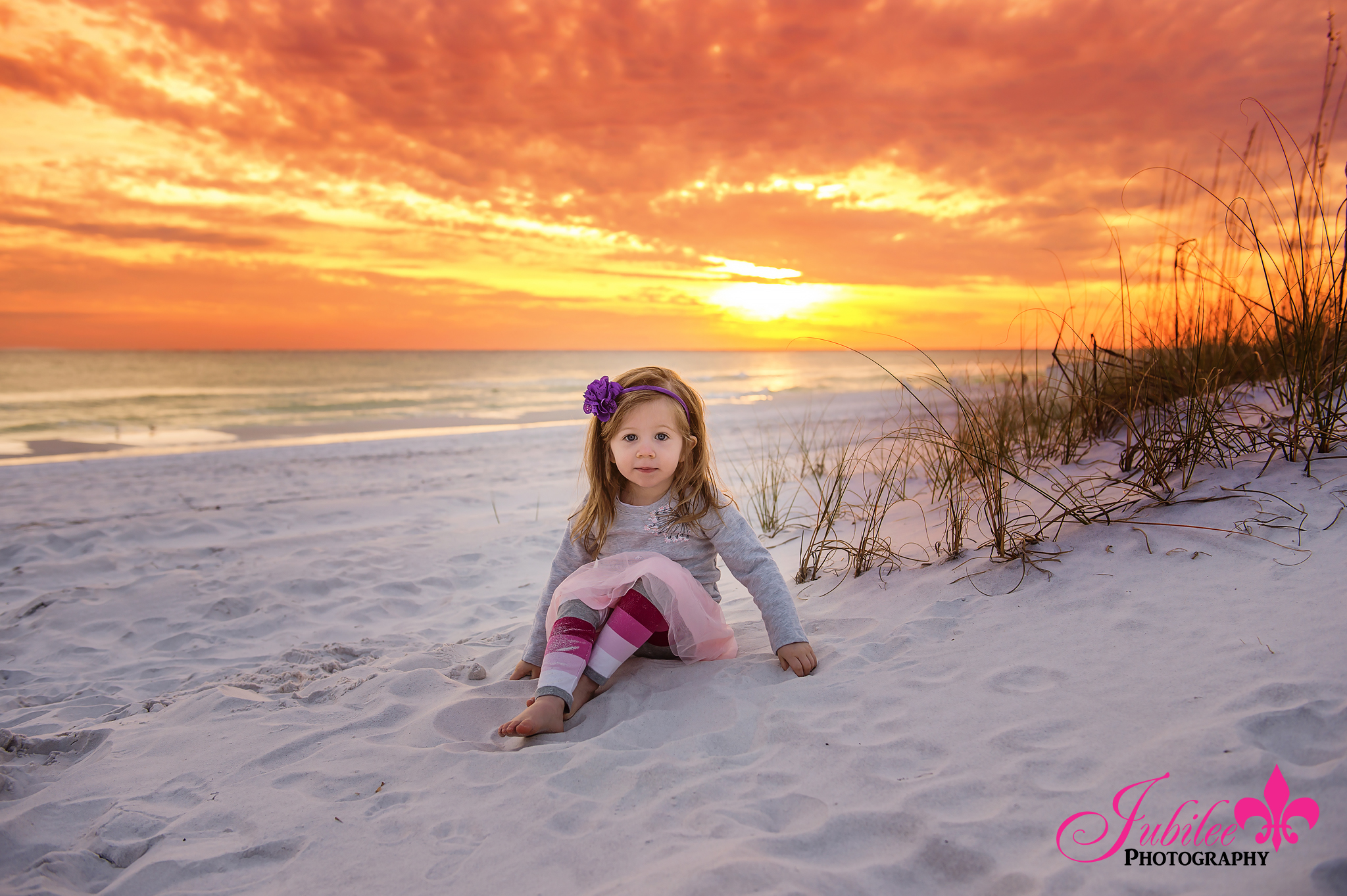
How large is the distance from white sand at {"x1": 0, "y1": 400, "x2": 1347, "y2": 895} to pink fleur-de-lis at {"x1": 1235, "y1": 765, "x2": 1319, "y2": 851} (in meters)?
0.02

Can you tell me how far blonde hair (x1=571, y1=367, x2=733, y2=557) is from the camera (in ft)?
8.18

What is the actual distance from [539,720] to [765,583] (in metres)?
0.88

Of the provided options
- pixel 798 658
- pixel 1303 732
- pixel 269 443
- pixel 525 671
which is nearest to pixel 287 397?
pixel 269 443

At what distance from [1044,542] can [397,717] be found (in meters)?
2.48

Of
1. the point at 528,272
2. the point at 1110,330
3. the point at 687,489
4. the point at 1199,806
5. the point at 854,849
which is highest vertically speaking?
the point at 528,272

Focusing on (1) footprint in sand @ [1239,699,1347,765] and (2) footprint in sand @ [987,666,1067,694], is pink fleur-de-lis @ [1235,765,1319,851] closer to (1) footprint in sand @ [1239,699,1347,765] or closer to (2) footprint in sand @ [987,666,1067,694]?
(1) footprint in sand @ [1239,699,1347,765]

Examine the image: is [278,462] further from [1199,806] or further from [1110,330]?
[1199,806]

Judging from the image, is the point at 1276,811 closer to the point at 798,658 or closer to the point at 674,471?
the point at 798,658

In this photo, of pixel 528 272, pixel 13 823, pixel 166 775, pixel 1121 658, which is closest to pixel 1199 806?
pixel 1121 658

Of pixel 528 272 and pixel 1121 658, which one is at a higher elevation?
pixel 528 272

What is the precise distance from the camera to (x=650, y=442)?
2412 mm

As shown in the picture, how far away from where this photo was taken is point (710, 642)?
7.96 feet

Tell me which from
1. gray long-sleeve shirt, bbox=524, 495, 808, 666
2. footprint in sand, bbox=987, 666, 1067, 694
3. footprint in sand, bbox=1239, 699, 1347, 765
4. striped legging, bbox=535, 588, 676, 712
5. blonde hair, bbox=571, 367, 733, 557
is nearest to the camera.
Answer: footprint in sand, bbox=1239, 699, 1347, 765

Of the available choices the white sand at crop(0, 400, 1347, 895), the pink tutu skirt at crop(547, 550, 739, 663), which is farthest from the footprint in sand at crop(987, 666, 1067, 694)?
the pink tutu skirt at crop(547, 550, 739, 663)
